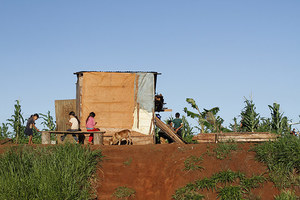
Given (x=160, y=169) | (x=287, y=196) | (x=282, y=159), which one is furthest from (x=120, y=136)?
(x=287, y=196)

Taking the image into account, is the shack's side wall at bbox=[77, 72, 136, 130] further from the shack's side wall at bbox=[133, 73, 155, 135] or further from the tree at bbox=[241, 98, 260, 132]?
the tree at bbox=[241, 98, 260, 132]

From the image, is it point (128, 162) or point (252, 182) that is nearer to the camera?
point (252, 182)

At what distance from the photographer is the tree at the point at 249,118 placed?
16112 mm

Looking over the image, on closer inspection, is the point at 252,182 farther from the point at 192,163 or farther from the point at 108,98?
the point at 108,98

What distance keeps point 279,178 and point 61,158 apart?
600 cm

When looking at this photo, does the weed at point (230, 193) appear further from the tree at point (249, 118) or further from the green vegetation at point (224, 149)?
the tree at point (249, 118)

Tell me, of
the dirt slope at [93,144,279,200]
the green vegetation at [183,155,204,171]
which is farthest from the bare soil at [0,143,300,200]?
the green vegetation at [183,155,204,171]

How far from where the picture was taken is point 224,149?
33.8 feet

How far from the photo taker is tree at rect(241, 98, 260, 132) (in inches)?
634

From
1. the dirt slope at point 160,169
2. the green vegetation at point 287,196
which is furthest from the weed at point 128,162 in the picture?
the green vegetation at point 287,196

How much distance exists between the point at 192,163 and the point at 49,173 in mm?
3967

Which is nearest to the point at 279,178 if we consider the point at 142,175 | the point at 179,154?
the point at 179,154

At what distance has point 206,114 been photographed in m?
17.8

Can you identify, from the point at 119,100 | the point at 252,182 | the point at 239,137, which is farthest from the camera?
the point at 119,100
